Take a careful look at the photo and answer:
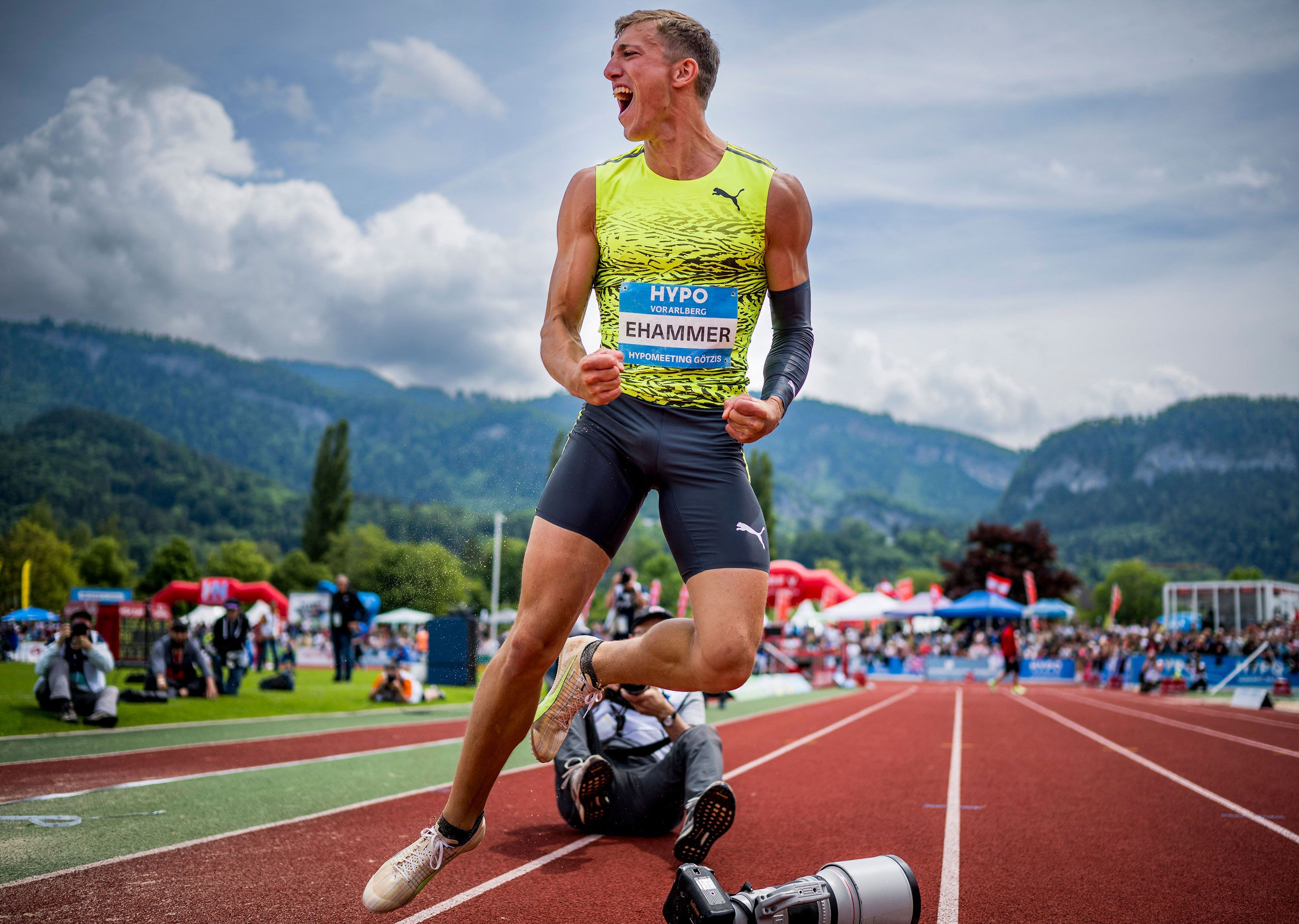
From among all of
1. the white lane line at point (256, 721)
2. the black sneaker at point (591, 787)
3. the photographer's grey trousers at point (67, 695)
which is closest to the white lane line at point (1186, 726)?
the black sneaker at point (591, 787)

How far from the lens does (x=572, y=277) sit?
2916mm

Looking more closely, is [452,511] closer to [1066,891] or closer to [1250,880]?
[1066,891]

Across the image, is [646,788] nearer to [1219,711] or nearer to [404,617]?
[1219,711]

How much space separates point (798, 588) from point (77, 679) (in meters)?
27.3

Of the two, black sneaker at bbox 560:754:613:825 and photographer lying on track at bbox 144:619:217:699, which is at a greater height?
black sneaker at bbox 560:754:613:825

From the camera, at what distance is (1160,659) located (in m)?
27.0

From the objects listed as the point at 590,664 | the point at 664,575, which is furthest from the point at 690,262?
the point at 664,575

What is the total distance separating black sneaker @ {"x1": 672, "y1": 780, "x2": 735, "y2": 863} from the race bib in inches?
88.6

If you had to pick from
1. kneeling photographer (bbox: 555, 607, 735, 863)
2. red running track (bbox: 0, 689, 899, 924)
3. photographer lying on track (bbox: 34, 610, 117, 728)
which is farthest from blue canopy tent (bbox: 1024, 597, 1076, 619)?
red running track (bbox: 0, 689, 899, 924)

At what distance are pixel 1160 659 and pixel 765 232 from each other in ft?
95.0

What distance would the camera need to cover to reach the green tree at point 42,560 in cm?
5866

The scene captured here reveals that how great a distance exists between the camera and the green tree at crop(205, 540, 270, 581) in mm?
83500

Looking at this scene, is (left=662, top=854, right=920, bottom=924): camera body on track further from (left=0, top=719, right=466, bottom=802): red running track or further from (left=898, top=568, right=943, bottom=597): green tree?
(left=898, top=568, right=943, bottom=597): green tree

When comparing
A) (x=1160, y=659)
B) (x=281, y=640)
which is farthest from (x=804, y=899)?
(x=281, y=640)
